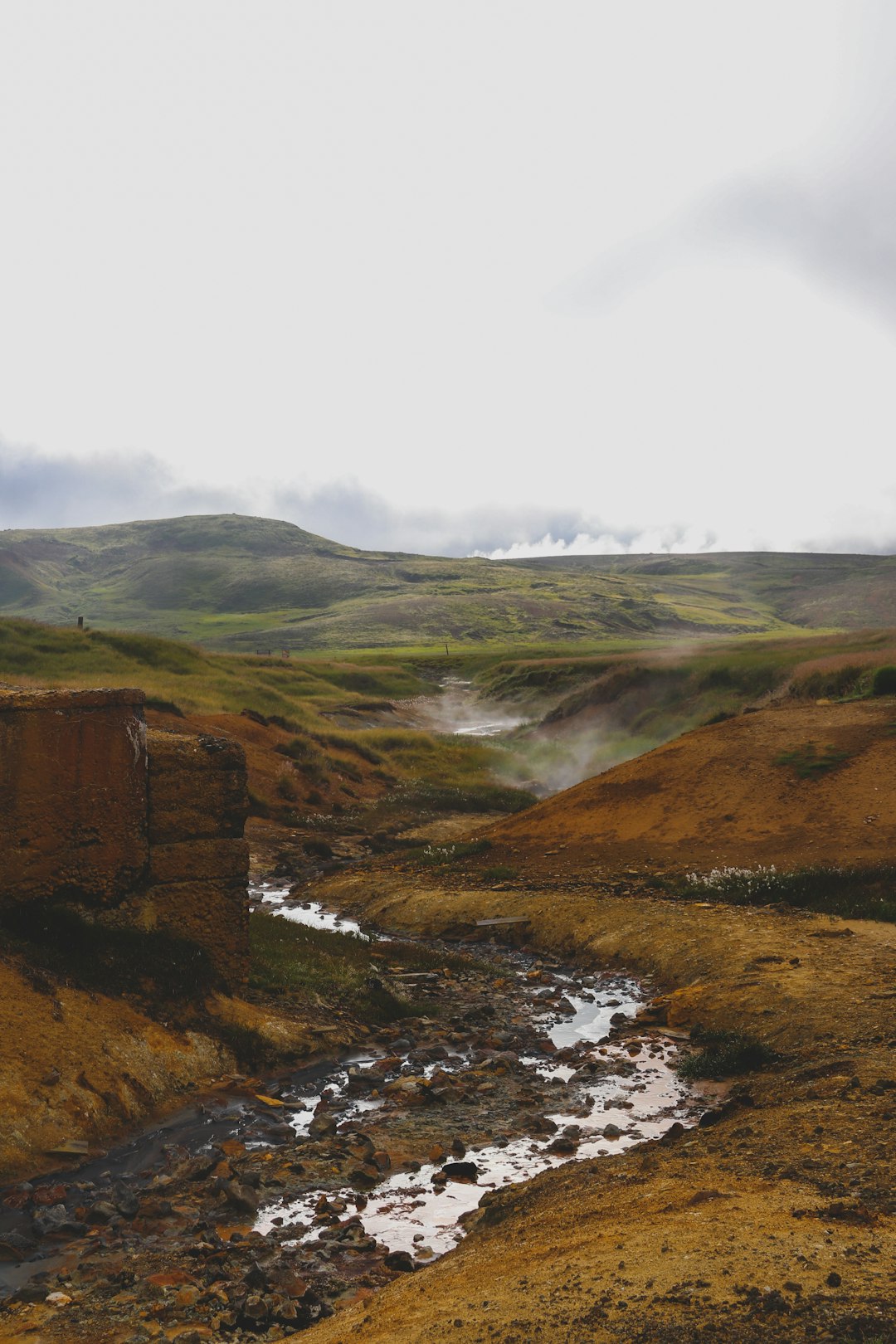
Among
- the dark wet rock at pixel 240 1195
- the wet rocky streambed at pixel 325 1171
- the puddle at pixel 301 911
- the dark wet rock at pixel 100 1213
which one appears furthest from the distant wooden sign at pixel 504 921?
the dark wet rock at pixel 100 1213

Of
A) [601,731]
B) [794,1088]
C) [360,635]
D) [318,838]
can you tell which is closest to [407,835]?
[318,838]

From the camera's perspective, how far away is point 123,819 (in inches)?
476

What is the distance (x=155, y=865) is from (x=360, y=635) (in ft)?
519

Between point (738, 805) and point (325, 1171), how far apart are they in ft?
57.9

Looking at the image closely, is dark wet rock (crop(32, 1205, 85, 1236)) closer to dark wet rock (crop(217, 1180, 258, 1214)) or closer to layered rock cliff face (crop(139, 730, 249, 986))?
dark wet rock (crop(217, 1180, 258, 1214))

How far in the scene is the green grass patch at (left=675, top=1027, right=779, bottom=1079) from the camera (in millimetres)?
12258

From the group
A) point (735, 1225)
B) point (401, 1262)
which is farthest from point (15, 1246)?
point (735, 1225)

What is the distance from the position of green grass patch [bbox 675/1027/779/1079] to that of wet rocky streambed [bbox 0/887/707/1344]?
255 mm

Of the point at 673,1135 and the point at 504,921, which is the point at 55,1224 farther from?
the point at 504,921

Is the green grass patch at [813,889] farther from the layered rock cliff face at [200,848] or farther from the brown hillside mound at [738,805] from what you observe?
the layered rock cliff face at [200,848]

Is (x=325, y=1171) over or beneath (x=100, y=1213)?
beneath

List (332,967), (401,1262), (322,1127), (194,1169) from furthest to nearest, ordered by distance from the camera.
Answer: (332,967)
(322,1127)
(194,1169)
(401,1262)

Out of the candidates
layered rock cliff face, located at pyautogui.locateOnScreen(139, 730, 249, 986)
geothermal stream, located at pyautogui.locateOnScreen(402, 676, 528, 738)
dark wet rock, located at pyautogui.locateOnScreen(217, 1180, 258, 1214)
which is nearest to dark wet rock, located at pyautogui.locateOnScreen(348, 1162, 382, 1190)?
dark wet rock, located at pyautogui.locateOnScreen(217, 1180, 258, 1214)

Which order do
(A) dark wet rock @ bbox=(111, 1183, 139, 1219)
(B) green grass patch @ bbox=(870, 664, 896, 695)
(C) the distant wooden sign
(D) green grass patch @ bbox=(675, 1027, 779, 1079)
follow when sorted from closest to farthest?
(A) dark wet rock @ bbox=(111, 1183, 139, 1219), (D) green grass patch @ bbox=(675, 1027, 779, 1079), (C) the distant wooden sign, (B) green grass patch @ bbox=(870, 664, 896, 695)
